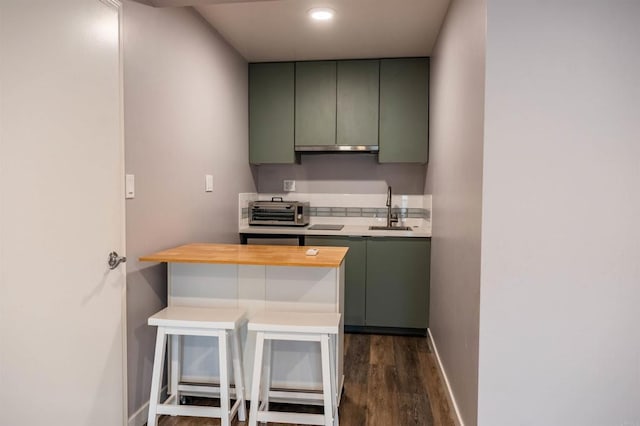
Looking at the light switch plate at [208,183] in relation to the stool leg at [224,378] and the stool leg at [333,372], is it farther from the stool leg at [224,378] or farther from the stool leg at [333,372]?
the stool leg at [333,372]

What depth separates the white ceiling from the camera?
2568 mm

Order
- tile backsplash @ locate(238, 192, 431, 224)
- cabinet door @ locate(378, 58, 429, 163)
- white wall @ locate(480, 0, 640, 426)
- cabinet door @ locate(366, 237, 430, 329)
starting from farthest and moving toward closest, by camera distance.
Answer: tile backsplash @ locate(238, 192, 431, 224) → cabinet door @ locate(378, 58, 429, 163) → cabinet door @ locate(366, 237, 430, 329) → white wall @ locate(480, 0, 640, 426)

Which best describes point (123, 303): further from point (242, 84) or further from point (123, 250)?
point (242, 84)

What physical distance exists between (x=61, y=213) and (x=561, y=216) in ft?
6.45

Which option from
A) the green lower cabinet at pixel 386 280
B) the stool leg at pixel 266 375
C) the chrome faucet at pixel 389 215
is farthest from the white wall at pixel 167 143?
the chrome faucet at pixel 389 215

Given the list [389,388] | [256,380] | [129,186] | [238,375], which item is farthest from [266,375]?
[129,186]

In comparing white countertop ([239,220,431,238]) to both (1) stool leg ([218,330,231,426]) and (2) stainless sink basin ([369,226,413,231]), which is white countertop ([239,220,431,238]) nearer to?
(2) stainless sink basin ([369,226,413,231])

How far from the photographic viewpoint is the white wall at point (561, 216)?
1580mm

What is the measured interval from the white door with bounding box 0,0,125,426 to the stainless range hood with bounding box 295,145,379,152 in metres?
2.07

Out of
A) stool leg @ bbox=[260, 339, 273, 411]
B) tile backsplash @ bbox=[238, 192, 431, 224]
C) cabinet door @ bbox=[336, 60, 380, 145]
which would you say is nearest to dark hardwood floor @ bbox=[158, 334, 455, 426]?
stool leg @ bbox=[260, 339, 273, 411]

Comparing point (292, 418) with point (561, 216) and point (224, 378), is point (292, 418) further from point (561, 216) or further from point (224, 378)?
point (561, 216)

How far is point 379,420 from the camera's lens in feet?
7.16

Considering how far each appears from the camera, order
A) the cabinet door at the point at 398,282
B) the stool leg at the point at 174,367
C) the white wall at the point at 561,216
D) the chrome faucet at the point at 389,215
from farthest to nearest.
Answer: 1. the chrome faucet at the point at 389,215
2. the cabinet door at the point at 398,282
3. the stool leg at the point at 174,367
4. the white wall at the point at 561,216

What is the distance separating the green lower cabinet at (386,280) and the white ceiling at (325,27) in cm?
159
